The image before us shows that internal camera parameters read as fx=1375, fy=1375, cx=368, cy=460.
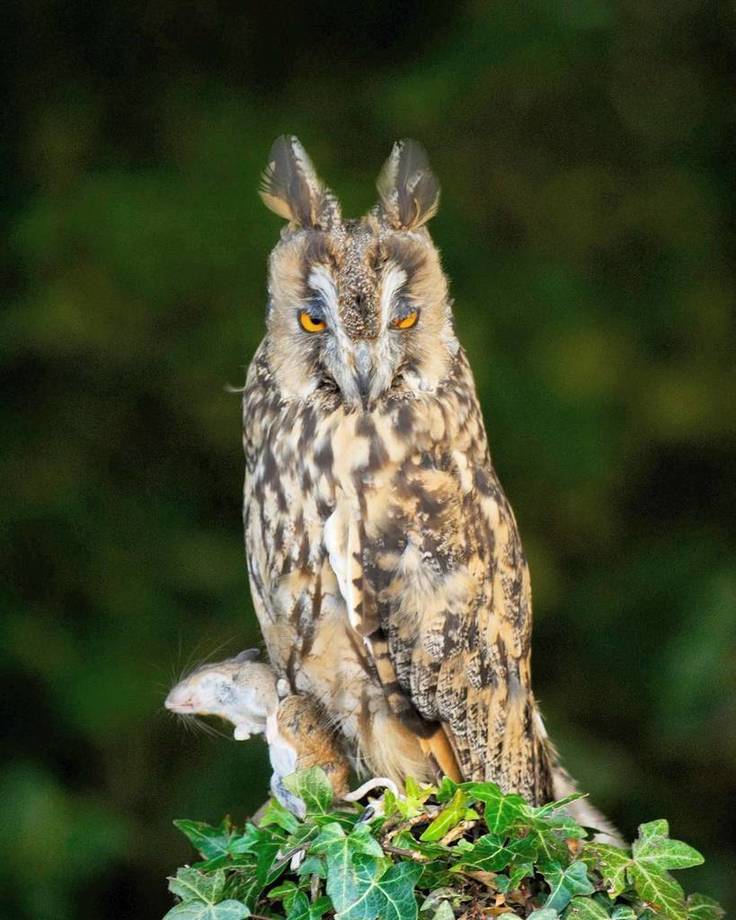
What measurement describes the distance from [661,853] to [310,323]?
80cm

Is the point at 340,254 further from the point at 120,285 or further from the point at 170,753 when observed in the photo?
the point at 170,753

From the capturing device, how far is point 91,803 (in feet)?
10.2

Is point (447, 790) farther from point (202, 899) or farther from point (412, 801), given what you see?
point (202, 899)

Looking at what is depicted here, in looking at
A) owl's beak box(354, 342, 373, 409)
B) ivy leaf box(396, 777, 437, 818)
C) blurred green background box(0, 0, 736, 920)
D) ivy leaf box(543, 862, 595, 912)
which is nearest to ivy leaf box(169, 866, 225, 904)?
ivy leaf box(396, 777, 437, 818)

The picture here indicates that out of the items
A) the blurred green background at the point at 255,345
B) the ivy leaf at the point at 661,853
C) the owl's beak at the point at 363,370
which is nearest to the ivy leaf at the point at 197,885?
the ivy leaf at the point at 661,853

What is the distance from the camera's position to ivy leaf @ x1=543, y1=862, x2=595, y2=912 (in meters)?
1.45

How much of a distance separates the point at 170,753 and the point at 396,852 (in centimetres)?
194

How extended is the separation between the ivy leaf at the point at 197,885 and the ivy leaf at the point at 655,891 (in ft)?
1.49

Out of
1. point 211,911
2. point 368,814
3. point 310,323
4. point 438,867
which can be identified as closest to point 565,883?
point 438,867

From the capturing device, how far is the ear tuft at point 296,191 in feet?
6.12

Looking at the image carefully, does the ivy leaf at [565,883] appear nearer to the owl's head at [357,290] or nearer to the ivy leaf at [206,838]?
the ivy leaf at [206,838]

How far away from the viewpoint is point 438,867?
4.88 ft

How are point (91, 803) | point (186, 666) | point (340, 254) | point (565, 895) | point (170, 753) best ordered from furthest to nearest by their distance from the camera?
1. point (170, 753)
2. point (91, 803)
3. point (186, 666)
4. point (340, 254)
5. point (565, 895)

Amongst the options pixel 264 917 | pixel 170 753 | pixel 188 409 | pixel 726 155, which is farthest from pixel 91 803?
pixel 726 155
